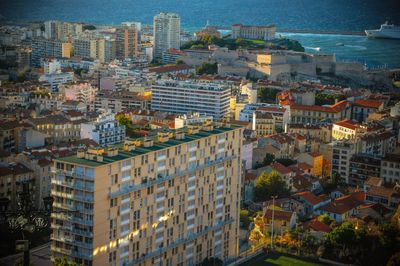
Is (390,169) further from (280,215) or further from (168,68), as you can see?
(168,68)

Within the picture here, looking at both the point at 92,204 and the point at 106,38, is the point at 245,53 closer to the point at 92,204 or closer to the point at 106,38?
the point at 106,38

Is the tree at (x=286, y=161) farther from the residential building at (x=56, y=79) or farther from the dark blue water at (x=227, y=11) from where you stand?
the dark blue water at (x=227, y=11)

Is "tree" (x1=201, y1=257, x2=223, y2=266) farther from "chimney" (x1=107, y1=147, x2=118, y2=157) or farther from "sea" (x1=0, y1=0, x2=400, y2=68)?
"sea" (x1=0, y1=0, x2=400, y2=68)

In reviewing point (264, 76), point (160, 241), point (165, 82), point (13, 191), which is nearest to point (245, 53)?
point (264, 76)

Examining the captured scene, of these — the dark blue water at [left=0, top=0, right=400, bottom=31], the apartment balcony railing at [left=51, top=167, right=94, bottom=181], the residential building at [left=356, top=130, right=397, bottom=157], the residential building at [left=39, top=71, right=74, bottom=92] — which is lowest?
the residential building at [left=356, top=130, right=397, bottom=157]

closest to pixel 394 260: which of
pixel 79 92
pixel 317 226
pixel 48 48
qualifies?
pixel 317 226

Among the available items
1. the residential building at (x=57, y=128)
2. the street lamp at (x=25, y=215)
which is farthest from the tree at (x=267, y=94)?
the street lamp at (x=25, y=215)

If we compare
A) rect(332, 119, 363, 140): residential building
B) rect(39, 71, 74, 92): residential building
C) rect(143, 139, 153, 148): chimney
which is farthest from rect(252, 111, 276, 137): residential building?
rect(143, 139, 153, 148): chimney
